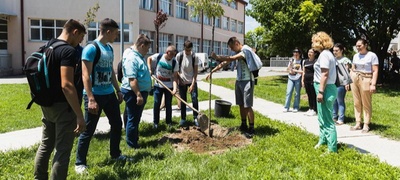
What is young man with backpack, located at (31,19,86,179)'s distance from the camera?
3346mm

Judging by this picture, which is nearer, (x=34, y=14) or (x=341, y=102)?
(x=341, y=102)

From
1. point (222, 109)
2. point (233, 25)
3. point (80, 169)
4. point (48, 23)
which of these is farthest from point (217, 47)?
point (80, 169)

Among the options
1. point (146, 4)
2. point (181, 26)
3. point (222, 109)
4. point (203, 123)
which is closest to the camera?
point (203, 123)

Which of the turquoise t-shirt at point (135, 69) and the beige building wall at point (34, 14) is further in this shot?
the beige building wall at point (34, 14)

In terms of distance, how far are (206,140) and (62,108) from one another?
3.03m

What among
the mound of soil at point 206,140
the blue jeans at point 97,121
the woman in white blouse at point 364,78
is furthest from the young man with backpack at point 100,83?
the woman in white blouse at point 364,78

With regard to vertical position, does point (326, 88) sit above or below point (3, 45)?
below

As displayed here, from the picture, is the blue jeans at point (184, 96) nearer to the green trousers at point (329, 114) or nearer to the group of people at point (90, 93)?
the group of people at point (90, 93)

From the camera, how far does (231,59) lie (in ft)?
19.7

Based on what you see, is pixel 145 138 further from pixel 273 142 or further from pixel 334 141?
pixel 334 141

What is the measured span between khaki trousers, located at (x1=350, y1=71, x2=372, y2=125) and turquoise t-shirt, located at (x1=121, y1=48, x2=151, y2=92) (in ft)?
13.4

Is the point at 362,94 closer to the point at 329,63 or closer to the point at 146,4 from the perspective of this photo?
the point at 329,63

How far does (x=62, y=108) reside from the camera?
3561 mm

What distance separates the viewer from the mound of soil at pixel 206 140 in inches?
224
